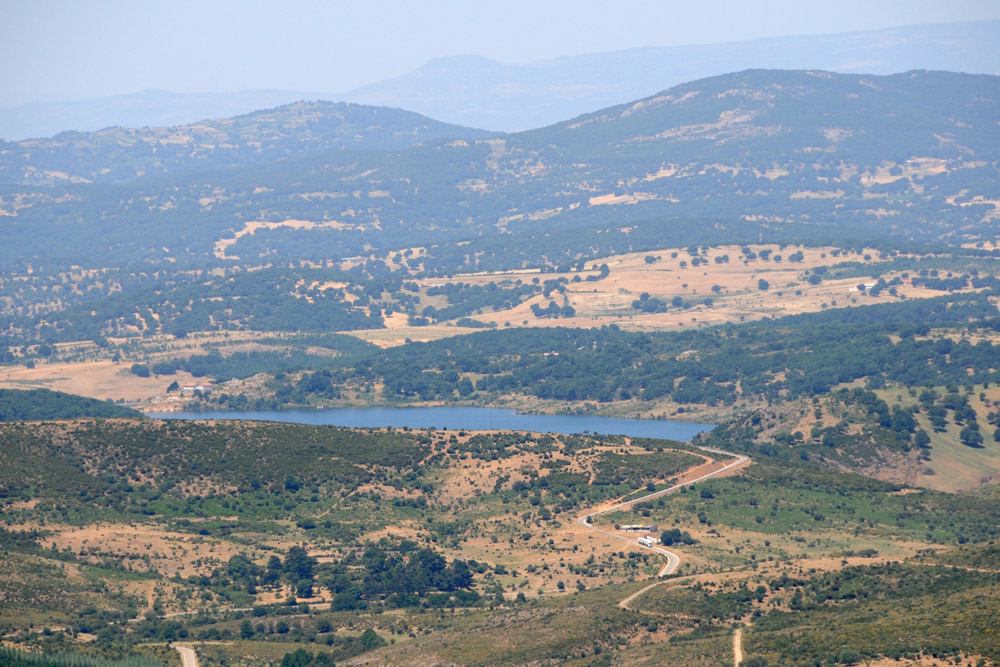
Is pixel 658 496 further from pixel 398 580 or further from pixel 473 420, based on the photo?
pixel 473 420

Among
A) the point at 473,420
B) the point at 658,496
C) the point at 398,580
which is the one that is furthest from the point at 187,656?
the point at 473,420

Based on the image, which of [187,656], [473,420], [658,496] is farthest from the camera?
[473,420]

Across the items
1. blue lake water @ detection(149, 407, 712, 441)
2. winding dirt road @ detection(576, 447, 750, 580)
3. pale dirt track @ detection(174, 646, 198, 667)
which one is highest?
pale dirt track @ detection(174, 646, 198, 667)

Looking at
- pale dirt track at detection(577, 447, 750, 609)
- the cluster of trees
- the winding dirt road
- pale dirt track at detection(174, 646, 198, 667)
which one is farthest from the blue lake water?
pale dirt track at detection(174, 646, 198, 667)

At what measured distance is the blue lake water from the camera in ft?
565

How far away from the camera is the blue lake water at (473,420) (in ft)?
565

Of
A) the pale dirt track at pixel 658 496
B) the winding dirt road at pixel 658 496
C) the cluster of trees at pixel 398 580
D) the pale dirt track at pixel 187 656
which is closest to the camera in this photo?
the pale dirt track at pixel 187 656

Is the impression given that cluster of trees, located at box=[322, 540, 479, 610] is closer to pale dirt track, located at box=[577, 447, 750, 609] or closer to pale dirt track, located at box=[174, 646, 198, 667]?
pale dirt track, located at box=[577, 447, 750, 609]

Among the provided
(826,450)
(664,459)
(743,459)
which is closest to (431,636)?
(664,459)

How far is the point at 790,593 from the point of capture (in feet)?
282

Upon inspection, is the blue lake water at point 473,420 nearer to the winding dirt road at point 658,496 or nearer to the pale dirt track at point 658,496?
the winding dirt road at point 658,496

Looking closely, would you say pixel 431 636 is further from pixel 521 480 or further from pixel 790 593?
pixel 521 480

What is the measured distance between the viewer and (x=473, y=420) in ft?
597

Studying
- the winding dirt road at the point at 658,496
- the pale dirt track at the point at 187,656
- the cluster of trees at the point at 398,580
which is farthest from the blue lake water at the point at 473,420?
the pale dirt track at the point at 187,656
